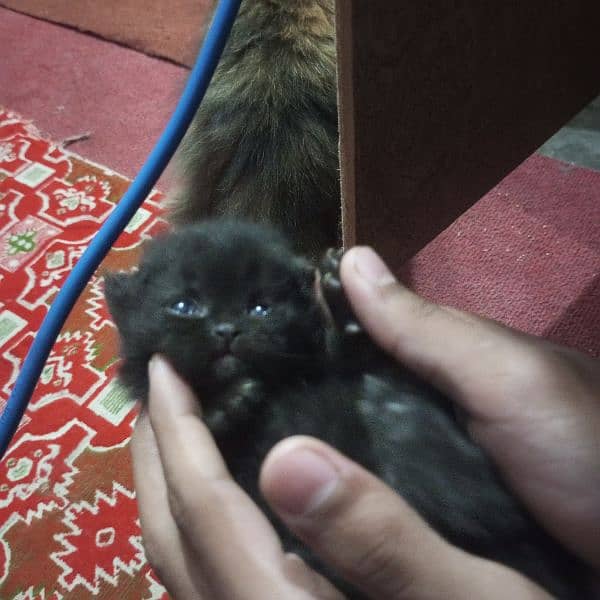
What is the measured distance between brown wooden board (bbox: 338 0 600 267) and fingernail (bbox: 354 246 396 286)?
17 cm

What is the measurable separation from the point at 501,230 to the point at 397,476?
73 cm

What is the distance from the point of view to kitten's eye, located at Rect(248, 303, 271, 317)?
506 mm

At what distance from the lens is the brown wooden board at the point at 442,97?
62 cm

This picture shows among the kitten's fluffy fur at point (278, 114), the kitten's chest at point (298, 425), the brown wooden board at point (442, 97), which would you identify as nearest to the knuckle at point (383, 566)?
the kitten's chest at point (298, 425)

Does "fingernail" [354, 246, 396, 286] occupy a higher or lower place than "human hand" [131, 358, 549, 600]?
higher

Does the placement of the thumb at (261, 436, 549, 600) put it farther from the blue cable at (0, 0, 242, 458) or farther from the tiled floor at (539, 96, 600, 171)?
the tiled floor at (539, 96, 600, 171)

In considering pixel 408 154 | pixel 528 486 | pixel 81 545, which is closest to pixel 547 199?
pixel 408 154

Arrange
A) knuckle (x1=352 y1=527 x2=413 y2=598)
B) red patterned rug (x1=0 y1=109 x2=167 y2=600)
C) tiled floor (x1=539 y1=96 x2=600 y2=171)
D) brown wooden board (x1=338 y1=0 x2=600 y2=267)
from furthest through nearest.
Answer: tiled floor (x1=539 y1=96 x2=600 y2=171), red patterned rug (x1=0 y1=109 x2=167 y2=600), brown wooden board (x1=338 y1=0 x2=600 y2=267), knuckle (x1=352 y1=527 x2=413 y2=598)

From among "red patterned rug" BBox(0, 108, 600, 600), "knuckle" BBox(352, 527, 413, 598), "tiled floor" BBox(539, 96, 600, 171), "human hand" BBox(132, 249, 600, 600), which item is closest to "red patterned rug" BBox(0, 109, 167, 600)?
"red patterned rug" BBox(0, 108, 600, 600)

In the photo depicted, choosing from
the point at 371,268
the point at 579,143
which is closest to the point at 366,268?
the point at 371,268

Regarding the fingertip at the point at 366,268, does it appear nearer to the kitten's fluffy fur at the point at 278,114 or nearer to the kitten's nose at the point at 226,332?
the kitten's nose at the point at 226,332

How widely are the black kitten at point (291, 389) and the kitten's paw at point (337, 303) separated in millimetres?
18

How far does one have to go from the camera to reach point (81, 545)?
Answer: 83 cm

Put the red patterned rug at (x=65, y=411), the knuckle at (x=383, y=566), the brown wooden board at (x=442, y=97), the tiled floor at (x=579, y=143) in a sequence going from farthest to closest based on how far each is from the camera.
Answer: the tiled floor at (x=579, y=143), the red patterned rug at (x=65, y=411), the brown wooden board at (x=442, y=97), the knuckle at (x=383, y=566)
